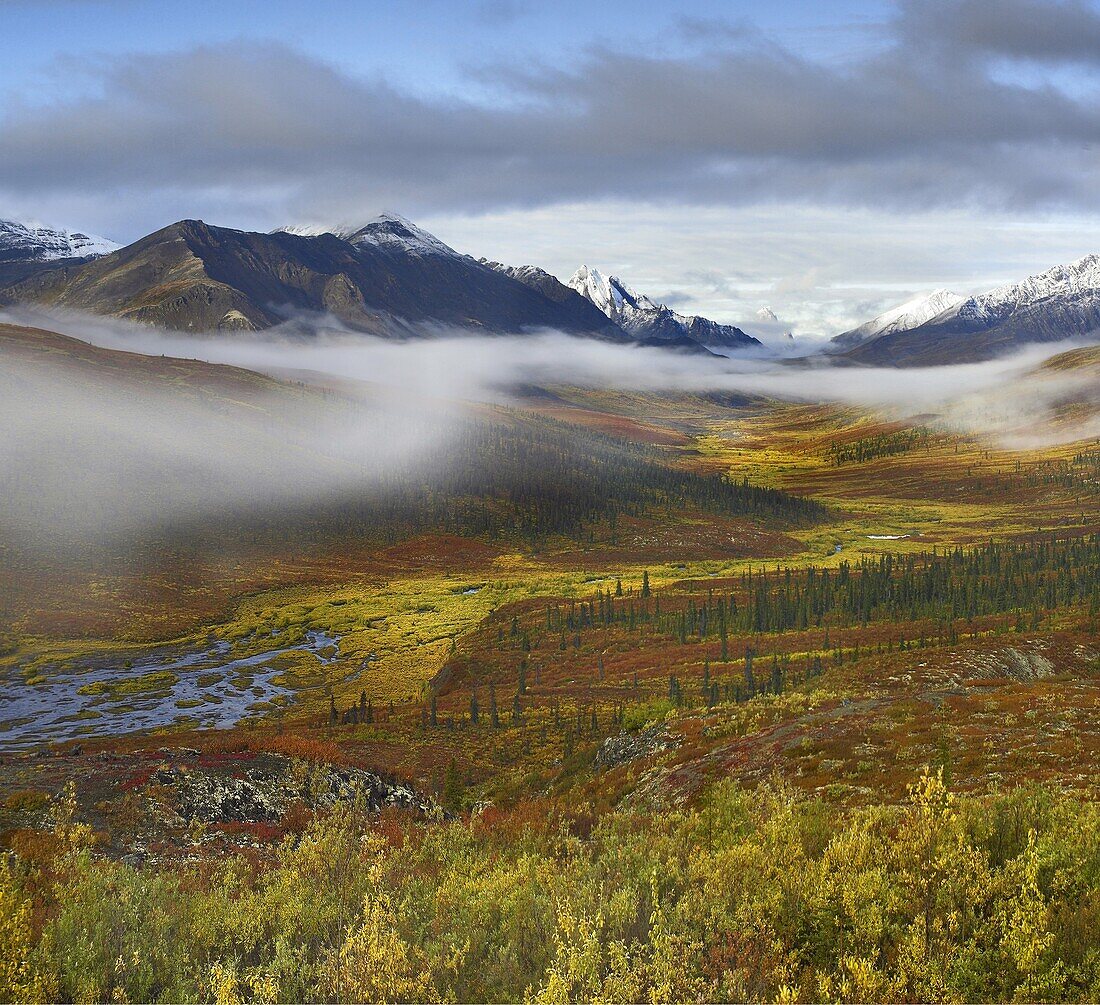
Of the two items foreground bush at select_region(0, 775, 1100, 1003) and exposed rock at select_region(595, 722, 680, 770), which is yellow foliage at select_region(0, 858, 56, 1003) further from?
exposed rock at select_region(595, 722, 680, 770)

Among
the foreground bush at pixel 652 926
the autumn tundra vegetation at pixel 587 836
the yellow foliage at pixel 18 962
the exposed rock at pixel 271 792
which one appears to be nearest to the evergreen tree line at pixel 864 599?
the autumn tundra vegetation at pixel 587 836

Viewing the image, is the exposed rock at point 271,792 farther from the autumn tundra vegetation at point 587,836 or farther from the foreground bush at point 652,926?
the foreground bush at point 652,926

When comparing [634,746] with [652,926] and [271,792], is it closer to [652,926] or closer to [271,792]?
[271,792]

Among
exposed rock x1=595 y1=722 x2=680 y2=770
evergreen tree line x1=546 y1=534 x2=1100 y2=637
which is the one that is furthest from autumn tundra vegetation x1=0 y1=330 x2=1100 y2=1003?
evergreen tree line x1=546 y1=534 x2=1100 y2=637

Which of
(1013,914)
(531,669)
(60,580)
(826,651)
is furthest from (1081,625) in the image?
(60,580)

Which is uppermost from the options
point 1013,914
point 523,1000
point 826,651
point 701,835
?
point 1013,914

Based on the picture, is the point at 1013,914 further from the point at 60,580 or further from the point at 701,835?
the point at 60,580
